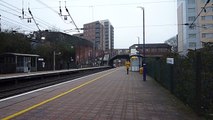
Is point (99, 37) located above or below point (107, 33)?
below

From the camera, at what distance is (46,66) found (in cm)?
5769

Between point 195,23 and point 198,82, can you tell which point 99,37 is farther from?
point 198,82

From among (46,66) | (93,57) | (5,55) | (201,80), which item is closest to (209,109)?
(201,80)

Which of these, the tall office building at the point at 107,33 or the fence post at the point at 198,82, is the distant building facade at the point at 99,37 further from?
the fence post at the point at 198,82

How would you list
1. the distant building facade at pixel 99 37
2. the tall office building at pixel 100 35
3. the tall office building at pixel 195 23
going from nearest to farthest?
the tall office building at pixel 195 23 < the tall office building at pixel 100 35 < the distant building facade at pixel 99 37

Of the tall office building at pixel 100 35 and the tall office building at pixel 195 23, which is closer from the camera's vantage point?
the tall office building at pixel 195 23

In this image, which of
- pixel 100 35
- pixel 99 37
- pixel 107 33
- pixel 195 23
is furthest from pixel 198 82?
pixel 107 33

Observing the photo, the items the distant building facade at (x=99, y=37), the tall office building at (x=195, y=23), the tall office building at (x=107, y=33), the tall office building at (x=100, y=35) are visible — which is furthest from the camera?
the tall office building at (x=107, y=33)

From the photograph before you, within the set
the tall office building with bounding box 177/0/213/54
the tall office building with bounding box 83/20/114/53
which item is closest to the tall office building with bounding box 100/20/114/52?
the tall office building with bounding box 83/20/114/53

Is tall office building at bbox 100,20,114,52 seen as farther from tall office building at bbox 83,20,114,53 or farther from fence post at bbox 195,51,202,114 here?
fence post at bbox 195,51,202,114

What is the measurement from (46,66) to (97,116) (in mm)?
51502

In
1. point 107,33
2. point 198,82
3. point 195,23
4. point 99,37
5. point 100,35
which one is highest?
point 107,33

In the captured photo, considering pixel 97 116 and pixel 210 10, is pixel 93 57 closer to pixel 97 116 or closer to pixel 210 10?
pixel 210 10

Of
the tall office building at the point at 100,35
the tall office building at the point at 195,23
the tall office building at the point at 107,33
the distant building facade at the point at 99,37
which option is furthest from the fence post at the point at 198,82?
the tall office building at the point at 107,33
